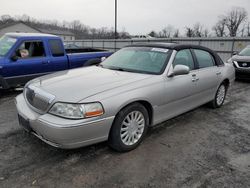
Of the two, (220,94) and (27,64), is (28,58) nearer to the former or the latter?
(27,64)

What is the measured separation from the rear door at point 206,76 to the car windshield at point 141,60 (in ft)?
3.01

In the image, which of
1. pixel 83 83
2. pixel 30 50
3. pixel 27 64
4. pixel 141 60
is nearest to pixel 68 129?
pixel 83 83

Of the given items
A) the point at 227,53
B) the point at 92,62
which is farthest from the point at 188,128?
the point at 227,53

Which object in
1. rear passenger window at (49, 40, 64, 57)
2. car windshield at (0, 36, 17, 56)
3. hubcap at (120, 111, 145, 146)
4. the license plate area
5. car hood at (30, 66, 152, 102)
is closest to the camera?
car hood at (30, 66, 152, 102)

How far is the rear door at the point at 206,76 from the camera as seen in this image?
4.78 m

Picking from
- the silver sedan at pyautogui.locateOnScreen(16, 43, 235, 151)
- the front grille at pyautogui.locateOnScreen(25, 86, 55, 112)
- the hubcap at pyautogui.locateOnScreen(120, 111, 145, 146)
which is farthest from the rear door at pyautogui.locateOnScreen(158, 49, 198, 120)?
the front grille at pyautogui.locateOnScreen(25, 86, 55, 112)

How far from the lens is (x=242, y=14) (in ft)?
203

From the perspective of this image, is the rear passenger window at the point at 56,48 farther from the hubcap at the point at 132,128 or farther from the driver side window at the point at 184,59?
the hubcap at the point at 132,128

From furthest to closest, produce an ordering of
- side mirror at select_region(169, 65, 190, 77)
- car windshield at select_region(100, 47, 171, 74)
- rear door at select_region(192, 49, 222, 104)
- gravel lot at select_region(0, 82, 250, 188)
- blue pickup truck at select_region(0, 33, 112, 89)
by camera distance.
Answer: blue pickup truck at select_region(0, 33, 112, 89), rear door at select_region(192, 49, 222, 104), car windshield at select_region(100, 47, 171, 74), side mirror at select_region(169, 65, 190, 77), gravel lot at select_region(0, 82, 250, 188)

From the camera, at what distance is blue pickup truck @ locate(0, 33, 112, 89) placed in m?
6.20

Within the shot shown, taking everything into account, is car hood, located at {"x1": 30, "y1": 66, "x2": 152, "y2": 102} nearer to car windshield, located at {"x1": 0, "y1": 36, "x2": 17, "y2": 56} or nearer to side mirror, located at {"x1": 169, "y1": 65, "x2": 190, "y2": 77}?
side mirror, located at {"x1": 169, "y1": 65, "x2": 190, "y2": 77}

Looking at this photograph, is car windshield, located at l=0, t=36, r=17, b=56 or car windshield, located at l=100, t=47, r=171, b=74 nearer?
car windshield, located at l=100, t=47, r=171, b=74

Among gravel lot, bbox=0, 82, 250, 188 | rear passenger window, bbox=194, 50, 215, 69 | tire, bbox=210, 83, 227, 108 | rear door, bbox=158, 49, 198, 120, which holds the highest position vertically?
rear passenger window, bbox=194, 50, 215, 69

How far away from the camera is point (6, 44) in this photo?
654cm
